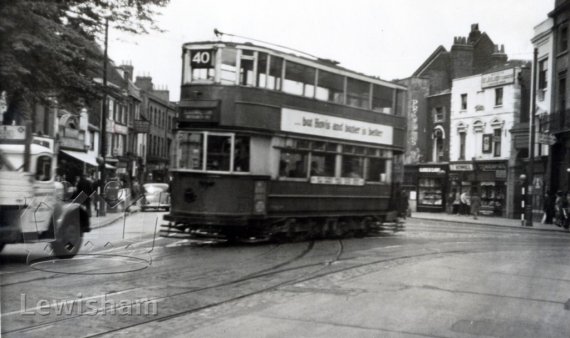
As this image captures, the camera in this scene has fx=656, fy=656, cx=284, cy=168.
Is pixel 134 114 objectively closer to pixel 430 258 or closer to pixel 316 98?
pixel 316 98

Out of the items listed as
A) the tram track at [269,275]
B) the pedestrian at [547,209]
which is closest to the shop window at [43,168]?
the tram track at [269,275]

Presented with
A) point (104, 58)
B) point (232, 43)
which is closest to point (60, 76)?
point (104, 58)

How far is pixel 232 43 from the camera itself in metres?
14.7

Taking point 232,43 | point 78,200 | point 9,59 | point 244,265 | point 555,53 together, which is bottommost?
point 244,265

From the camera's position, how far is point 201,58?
15.0 meters

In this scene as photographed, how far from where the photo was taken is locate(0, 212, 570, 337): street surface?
6844 mm

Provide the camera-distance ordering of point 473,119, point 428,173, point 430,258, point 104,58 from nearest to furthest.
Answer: point 430,258 < point 104,58 < point 473,119 < point 428,173

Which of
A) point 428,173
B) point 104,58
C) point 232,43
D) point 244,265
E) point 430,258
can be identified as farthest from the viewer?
point 428,173

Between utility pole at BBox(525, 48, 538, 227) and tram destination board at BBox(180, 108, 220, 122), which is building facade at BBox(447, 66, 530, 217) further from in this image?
tram destination board at BBox(180, 108, 220, 122)

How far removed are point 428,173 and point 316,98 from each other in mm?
30963

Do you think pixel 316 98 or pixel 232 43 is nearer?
pixel 232 43

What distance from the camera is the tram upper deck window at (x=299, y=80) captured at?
15945mm

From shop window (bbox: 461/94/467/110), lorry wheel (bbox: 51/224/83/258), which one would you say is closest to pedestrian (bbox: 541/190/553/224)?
shop window (bbox: 461/94/467/110)

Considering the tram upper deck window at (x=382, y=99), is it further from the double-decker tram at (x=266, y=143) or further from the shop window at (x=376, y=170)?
the shop window at (x=376, y=170)
